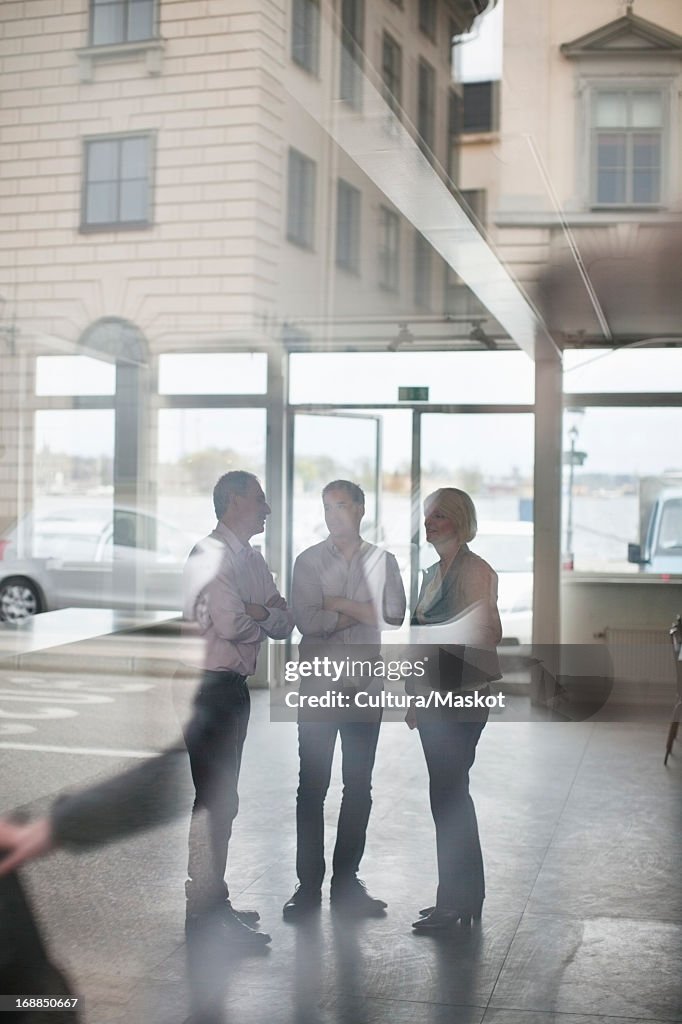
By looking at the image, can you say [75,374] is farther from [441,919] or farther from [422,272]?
[441,919]

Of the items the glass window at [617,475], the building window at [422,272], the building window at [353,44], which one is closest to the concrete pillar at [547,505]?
the glass window at [617,475]

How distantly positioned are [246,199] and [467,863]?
83.7 inches

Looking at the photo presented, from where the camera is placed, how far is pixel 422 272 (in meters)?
4.14

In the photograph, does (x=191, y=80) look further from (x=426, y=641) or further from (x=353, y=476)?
(x=426, y=641)

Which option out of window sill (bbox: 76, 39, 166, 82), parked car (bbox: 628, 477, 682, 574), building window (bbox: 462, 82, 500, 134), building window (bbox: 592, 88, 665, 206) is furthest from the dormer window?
parked car (bbox: 628, 477, 682, 574)

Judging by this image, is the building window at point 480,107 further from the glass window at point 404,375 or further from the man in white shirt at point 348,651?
the man in white shirt at point 348,651

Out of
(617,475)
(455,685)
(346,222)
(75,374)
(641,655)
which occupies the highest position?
(346,222)

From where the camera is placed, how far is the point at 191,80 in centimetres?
357

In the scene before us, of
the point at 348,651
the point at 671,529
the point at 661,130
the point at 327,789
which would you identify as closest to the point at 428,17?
the point at 661,130

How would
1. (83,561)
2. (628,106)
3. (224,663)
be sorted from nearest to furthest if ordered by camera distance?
(224,663), (628,106), (83,561)

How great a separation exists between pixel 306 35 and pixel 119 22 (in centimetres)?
61

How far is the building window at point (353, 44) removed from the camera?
3.14 m

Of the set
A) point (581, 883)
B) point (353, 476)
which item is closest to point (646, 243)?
point (353, 476)

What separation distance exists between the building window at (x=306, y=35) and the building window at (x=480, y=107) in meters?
0.44
